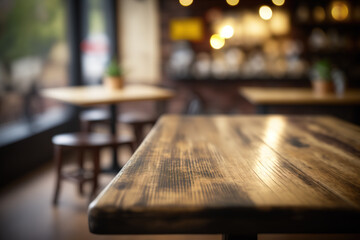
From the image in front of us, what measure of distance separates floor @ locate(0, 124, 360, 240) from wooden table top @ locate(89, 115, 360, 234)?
1100 mm

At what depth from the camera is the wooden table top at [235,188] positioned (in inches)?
33.5

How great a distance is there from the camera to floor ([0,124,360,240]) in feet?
8.27

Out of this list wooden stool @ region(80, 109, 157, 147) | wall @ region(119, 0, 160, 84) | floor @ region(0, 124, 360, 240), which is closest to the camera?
floor @ region(0, 124, 360, 240)

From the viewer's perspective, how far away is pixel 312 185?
3.37 ft

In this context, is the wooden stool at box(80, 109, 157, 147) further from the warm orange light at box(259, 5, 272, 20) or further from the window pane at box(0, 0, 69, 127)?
the warm orange light at box(259, 5, 272, 20)

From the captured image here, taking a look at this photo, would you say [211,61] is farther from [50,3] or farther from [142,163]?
[142,163]

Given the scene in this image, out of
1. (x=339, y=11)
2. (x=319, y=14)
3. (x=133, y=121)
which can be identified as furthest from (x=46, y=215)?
(x=339, y=11)

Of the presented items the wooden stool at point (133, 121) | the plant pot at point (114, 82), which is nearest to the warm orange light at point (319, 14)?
the wooden stool at point (133, 121)

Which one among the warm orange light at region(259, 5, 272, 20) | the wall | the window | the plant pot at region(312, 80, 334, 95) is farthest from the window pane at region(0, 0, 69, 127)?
the plant pot at region(312, 80, 334, 95)

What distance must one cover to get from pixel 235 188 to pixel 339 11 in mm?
5392

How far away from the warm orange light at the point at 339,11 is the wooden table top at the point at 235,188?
446 cm

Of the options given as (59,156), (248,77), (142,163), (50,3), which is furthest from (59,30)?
(142,163)

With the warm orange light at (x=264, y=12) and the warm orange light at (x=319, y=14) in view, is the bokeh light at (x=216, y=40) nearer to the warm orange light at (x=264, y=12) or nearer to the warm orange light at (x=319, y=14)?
the warm orange light at (x=264, y=12)

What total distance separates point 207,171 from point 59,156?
2.27m
